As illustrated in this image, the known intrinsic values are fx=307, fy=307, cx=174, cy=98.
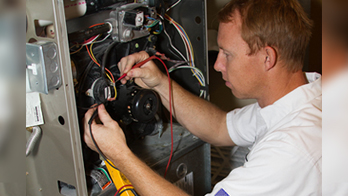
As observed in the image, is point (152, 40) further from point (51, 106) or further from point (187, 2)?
point (51, 106)

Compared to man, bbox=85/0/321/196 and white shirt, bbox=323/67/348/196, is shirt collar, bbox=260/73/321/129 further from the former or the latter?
white shirt, bbox=323/67/348/196

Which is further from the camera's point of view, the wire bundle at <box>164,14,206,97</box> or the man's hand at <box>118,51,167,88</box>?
the wire bundle at <box>164,14,206,97</box>

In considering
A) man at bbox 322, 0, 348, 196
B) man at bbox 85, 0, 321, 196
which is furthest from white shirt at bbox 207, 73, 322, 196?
man at bbox 322, 0, 348, 196

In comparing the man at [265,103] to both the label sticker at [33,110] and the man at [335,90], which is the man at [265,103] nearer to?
the label sticker at [33,110]

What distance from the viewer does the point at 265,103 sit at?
1212 mm

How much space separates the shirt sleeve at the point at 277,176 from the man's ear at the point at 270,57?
0.29 metres

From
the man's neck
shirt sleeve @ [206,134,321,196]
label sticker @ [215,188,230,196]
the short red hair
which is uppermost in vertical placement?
the short red hair

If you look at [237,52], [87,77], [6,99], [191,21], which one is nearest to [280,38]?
[237,52]

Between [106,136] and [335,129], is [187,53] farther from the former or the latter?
[335,129]

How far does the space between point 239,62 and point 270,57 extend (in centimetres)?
11

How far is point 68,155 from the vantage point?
0.88 meters

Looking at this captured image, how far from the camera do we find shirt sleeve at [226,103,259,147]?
1.36 meters

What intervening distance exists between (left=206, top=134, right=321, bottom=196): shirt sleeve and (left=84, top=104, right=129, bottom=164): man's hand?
0.35 meters

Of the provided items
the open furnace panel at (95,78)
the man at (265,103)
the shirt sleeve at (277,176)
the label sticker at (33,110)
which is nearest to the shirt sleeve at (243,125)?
the man at (265,103)
